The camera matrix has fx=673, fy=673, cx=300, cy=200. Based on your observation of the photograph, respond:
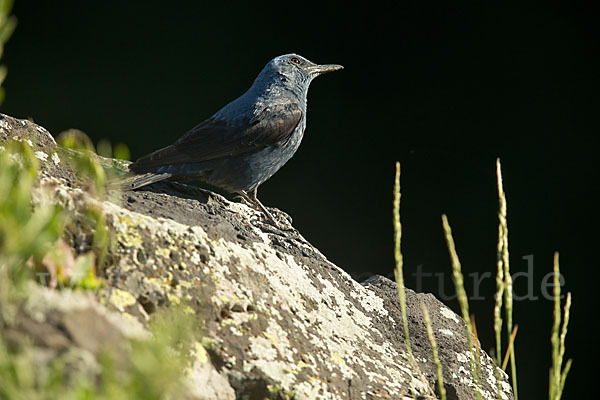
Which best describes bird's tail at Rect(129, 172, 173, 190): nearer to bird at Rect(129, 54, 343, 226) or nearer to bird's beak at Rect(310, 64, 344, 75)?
bird at Rect(129, 54, 343, 226)

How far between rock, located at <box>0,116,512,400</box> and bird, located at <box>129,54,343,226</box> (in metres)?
1.06

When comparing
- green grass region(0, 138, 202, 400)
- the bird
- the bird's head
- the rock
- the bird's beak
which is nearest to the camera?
green grass region(0, 138, 202, 400)

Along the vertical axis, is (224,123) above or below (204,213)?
above

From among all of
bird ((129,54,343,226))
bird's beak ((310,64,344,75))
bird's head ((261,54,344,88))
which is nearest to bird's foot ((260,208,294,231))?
bird ((129,54,343,226))

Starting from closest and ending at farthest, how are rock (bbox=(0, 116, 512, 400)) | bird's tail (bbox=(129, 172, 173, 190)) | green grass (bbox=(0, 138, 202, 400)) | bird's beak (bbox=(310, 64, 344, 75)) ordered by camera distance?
green grass (bbox=(0, 138, 202, 400))
rock (bbox=(0, 116, 512, 400))
bird's tail (bbox=(129, 172, 173, 190))
bird's beak (bbox=(310, 64, 344, 75))

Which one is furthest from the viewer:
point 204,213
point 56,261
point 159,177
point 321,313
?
point 159,177

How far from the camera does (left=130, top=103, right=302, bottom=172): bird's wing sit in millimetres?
3748

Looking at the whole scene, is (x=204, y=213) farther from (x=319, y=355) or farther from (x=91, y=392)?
(x=91, y=392)

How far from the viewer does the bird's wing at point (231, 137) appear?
375cm

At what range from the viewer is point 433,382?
238 centimetres

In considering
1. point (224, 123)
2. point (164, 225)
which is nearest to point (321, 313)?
point (164, 225)

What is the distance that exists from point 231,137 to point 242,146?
0.09 meters

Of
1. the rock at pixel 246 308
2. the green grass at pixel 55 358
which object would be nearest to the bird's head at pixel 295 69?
the rock at pixel 246 308

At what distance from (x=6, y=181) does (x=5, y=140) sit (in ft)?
4.11
